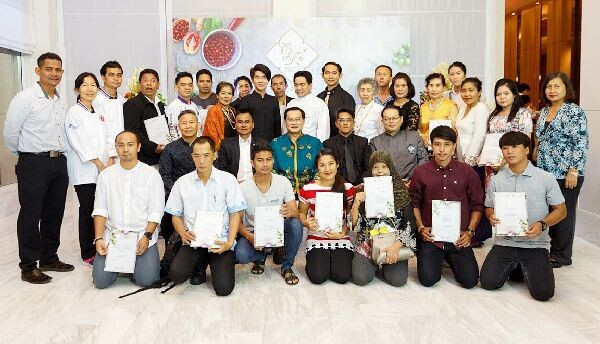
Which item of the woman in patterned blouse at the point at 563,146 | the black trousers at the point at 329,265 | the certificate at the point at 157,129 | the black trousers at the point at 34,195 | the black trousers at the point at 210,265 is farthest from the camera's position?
the certificate at the point at 157,129

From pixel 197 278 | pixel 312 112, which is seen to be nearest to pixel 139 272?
pixel 197 278

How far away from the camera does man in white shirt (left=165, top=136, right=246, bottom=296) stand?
4.19 m

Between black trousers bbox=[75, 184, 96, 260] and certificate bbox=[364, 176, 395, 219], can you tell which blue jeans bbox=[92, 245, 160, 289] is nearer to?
black trousers bbox=[75, 184, 96, 260]

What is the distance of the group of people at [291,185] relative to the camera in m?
4.17

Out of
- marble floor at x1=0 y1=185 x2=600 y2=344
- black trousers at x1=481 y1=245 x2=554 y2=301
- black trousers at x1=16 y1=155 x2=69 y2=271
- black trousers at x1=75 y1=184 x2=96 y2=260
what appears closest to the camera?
marble floor at x1=0 y1=185 x2=600 y2=344

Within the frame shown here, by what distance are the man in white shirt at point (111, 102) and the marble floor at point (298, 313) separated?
1227mm

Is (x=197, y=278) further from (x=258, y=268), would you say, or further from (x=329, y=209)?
(x=329, y=209)

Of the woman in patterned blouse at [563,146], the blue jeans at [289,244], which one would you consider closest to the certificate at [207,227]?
the blue jeans at [289,244]

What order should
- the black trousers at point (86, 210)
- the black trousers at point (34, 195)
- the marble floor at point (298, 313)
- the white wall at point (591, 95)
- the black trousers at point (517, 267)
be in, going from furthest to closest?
1. the white wall at point (591, 95)
2. the black trousers at point (86, 210)
3. the black trousers at point (34, 195)
4. the black trousers at point (517, 267)
5. the marble floor at point (298, 313)

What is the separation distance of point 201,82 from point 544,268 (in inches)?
138

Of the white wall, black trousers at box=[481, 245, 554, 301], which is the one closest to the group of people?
black trousers at box=[481, 245, 554, 301]

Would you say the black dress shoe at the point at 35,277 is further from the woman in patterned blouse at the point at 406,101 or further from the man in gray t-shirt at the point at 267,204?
the woman in patterned blouse at the point at 406,101

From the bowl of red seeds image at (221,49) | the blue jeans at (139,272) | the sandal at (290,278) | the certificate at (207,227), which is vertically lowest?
the sandal at (290,278)

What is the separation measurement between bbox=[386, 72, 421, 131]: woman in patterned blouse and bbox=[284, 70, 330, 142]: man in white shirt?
0.64 meters
